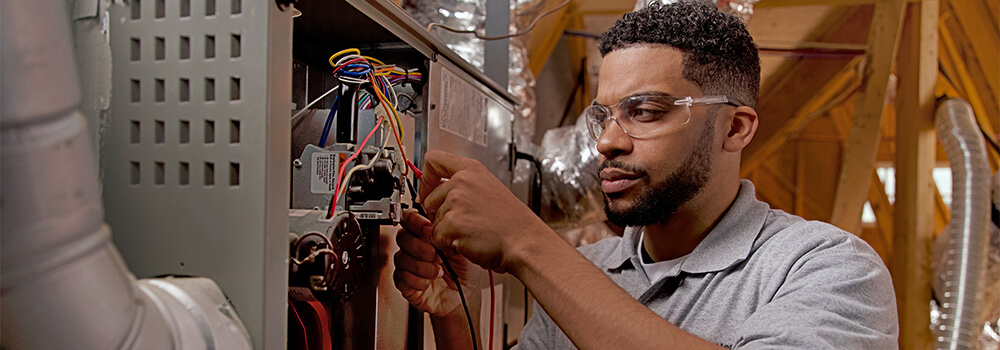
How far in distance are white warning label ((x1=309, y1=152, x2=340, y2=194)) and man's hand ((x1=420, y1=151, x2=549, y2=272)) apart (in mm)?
150

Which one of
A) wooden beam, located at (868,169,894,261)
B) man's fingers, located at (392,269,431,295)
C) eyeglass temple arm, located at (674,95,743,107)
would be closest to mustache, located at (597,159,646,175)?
eyeglass temple arm, located at (674,95,743,107)

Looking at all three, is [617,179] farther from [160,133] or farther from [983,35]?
[983,35]

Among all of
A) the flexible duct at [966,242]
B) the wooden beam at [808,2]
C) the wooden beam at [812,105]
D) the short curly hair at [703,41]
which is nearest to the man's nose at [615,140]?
the short curly hair at [703,41]

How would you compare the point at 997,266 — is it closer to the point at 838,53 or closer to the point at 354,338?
the point at 838,53

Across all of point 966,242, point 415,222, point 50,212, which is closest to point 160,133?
point 50,212

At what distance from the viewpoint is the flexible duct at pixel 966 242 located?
1.91 meters

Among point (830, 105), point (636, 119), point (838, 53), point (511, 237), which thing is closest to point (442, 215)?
point (511, 237)

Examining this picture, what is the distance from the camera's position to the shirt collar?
97cm

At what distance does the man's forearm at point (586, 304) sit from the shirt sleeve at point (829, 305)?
0.12 meters

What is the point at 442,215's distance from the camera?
2.60 feet

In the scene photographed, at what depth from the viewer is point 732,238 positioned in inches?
39.1

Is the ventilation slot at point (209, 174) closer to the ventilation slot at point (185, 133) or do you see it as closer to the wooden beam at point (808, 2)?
the ventilation slot at point (185, 133)

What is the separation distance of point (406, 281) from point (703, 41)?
64 cm

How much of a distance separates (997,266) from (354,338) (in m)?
2.35
